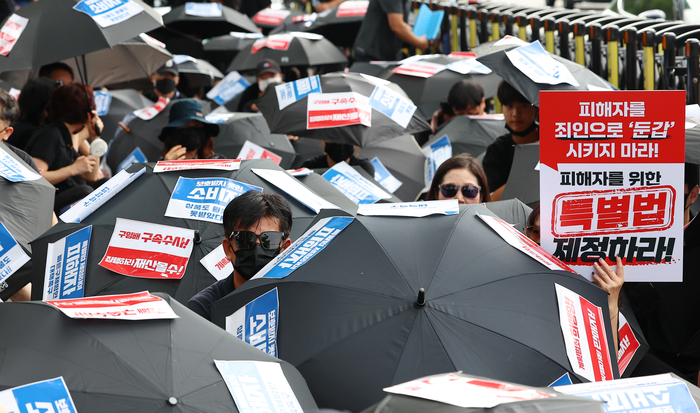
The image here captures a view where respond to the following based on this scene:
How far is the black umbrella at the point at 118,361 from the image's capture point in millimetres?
2170

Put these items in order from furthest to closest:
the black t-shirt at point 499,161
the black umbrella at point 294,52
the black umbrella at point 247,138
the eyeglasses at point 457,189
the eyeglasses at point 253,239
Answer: the black umbrella at point 294,52 → the black umbrella at point 247,138 → the black t-shirt at point 499,161 → the eyeglasses at point 457,189 → the eyeglasses at point 253,239

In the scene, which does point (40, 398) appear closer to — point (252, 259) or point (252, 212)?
point (252, 259)

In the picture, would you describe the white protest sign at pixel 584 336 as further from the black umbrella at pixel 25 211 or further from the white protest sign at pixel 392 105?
the white protest sign at pixel 392 105

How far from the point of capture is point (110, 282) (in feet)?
12.2

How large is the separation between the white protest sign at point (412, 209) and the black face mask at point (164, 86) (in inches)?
251

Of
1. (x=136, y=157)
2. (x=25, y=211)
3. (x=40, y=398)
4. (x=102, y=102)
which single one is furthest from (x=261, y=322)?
(x=102, y=102)

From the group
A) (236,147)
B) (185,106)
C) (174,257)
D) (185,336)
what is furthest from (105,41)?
(185,336)

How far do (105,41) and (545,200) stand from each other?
147 inches

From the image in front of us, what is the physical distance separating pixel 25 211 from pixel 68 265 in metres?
0.49

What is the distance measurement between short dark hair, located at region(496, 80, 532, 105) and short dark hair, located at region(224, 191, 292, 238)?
220 cm

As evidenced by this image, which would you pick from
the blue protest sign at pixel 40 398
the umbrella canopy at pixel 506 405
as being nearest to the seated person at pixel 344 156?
the blue protest sign at pixel 40 398

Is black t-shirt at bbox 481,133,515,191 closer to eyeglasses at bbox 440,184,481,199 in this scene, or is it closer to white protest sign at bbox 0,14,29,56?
eyeglasses at bbox 440,184,481,199

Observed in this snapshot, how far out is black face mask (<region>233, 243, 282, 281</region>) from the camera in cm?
339

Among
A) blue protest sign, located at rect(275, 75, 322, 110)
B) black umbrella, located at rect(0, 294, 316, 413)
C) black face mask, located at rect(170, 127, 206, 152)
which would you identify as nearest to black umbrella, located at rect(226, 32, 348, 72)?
blue protest sign, located at rect(275, 75, 322, 110)
